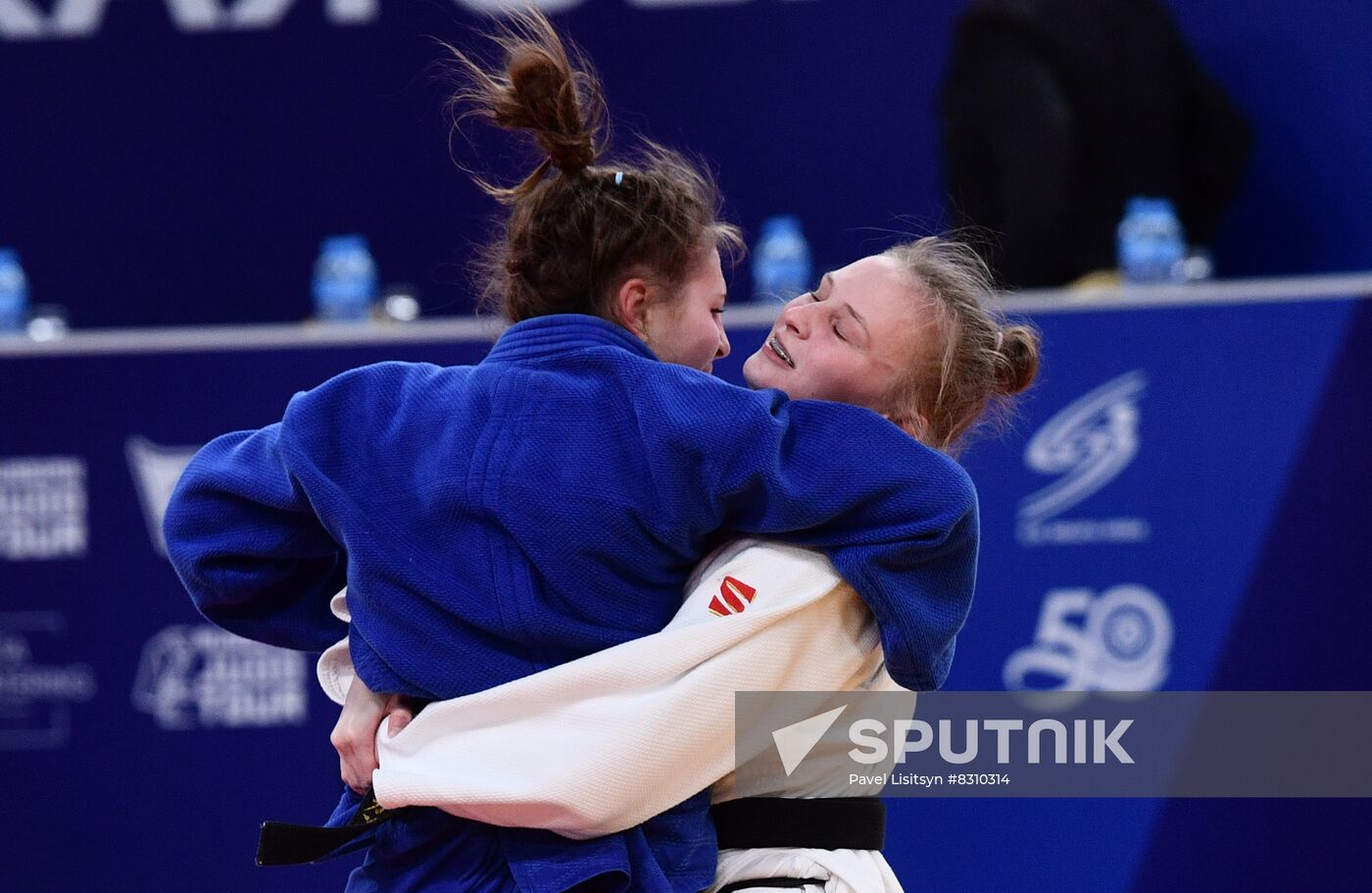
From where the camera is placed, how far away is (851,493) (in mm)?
1557

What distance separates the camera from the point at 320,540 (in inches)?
69.2

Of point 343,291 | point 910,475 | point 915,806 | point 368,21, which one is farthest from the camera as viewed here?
point 368,21

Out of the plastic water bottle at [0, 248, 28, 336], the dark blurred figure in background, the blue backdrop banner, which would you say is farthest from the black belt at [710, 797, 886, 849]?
the plastic water bottle at [0, 248, 28, 336]

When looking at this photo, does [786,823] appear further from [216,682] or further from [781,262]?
[781,262]

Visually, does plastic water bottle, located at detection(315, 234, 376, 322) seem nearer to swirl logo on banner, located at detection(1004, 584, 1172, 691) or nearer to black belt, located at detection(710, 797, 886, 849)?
swirl logo on banner, located at detection(1004, 584, 1172, 691)

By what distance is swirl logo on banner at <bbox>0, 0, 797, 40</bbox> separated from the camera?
5145 mm

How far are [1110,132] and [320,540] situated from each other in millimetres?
3467

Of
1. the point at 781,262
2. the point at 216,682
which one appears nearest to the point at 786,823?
the point at 216,682

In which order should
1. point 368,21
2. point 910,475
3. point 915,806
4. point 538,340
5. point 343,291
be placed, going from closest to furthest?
point 910,475
point 538,340
point 915,806
point 343,291
point 368,21

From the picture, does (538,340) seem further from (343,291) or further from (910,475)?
(343,291)

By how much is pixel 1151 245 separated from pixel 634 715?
313 cm

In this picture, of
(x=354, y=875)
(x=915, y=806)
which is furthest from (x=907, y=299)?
(x=915, y=806)

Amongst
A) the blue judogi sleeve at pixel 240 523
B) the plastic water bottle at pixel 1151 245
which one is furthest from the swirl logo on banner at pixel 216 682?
the plastic water bottle at pixel 1151 245

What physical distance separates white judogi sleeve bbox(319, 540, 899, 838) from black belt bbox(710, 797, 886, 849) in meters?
0.09
